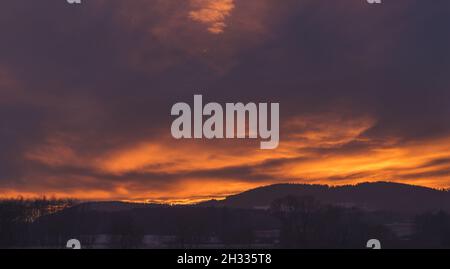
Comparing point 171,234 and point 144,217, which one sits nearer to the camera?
point 171,234

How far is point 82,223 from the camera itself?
3869 centimetres

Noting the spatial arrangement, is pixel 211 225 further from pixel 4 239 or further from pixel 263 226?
pixel 4 239

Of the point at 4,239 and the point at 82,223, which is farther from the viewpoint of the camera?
the point at 82,223

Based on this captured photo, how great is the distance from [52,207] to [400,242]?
20.6 m

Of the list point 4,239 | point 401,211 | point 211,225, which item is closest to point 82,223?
point 4,239

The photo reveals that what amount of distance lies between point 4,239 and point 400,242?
21.9m
